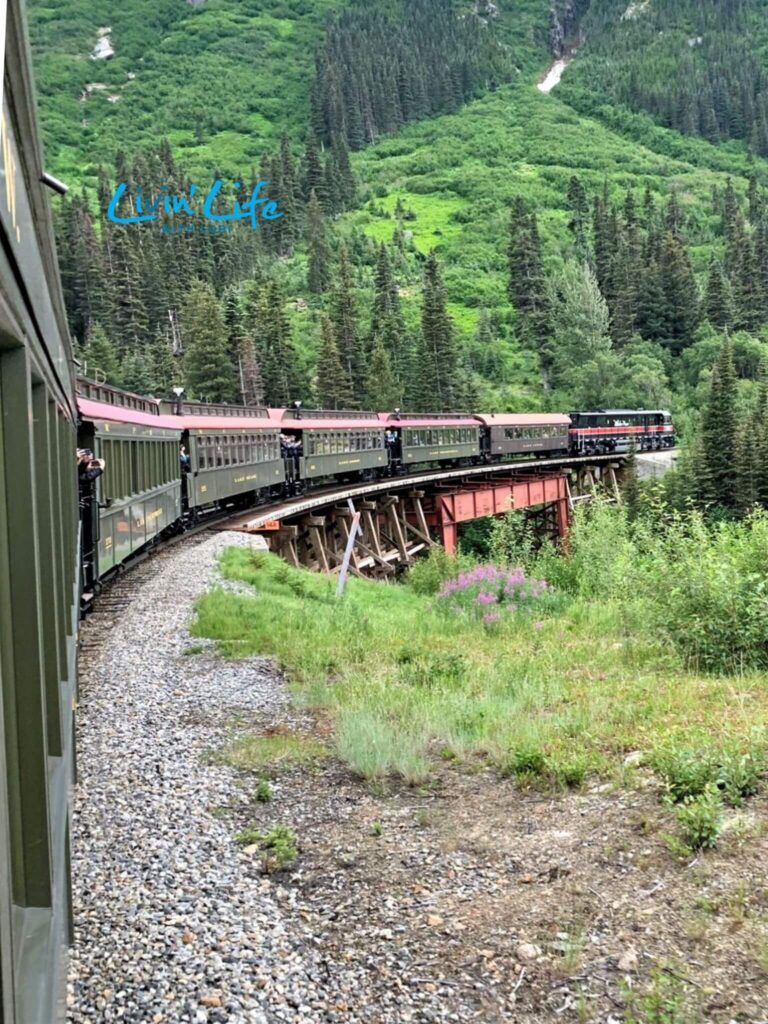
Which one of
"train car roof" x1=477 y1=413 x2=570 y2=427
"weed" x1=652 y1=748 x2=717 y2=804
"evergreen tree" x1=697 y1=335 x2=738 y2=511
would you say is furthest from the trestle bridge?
"weed" x1=652 y1=748 x2=717 y2=804

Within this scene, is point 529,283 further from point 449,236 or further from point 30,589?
point 30,589

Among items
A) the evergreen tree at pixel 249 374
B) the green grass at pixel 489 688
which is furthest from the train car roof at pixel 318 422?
the evergreen tree at pixel 249 374

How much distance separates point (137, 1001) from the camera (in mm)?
4117

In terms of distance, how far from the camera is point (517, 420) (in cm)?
4531

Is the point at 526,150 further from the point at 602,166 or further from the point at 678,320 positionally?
the point at 678,320

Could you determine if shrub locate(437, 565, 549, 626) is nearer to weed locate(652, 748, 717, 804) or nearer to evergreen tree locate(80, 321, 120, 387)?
weed locate(652, 748, 717, 804)

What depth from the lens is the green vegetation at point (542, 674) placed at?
6797 millimetres

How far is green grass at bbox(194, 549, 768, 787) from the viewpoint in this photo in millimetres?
7051

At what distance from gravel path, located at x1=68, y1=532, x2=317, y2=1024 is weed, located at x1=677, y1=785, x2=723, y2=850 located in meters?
2.44

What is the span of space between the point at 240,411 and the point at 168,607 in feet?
53.0

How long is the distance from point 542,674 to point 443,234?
388 feet

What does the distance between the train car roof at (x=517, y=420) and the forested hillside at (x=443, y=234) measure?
1634cm

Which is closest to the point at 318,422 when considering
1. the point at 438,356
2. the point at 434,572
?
the point at 434,572

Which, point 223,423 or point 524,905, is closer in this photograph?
point 524,905
